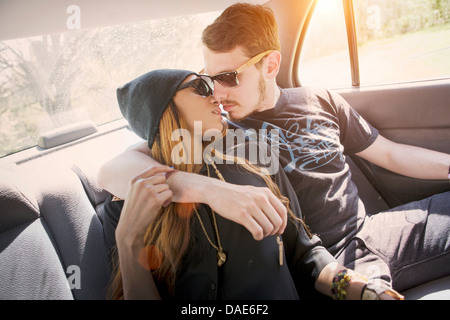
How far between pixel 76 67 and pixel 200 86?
50cm

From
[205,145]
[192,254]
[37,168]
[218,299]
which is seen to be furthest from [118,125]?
[218,299]

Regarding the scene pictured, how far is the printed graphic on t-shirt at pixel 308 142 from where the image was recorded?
1126 mm

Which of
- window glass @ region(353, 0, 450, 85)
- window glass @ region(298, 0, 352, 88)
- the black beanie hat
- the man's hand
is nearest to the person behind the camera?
the man's hand

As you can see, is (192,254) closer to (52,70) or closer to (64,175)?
(64,175)

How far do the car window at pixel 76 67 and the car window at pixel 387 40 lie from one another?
0.83 meters

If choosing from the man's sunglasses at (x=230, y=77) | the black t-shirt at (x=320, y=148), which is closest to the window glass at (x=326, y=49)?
the black t-shirt at (x=320, y=148)

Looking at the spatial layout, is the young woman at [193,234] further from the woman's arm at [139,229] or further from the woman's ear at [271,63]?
the woman's ear at [271,63]

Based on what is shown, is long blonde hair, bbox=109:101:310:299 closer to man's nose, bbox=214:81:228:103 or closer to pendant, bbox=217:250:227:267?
pendant, bbox=217:250:227:267

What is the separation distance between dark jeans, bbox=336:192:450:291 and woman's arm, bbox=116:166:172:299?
28.5 inches

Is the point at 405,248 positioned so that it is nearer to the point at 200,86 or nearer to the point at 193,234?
the point at 193,234

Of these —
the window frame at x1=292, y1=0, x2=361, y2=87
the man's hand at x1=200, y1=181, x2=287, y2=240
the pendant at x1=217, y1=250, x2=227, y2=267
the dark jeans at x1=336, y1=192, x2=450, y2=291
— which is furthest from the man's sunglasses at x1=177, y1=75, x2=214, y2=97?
the window frame at x1=292, y1=0, x2=361, y2=87

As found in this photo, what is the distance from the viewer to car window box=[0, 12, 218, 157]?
3.11 ft

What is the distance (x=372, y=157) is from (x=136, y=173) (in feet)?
3.81

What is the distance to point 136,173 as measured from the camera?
824 mm
